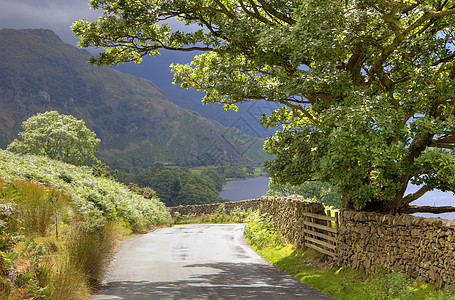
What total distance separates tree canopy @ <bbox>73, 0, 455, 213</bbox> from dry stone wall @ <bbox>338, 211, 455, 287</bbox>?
723 millimetres

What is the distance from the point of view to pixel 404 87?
994 centimetres

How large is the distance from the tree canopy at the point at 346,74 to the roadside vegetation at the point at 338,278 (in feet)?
6.58

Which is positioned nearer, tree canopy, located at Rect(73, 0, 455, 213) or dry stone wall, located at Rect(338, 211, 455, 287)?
dry stone wall, located at Rect(338, 211, 455, 287)

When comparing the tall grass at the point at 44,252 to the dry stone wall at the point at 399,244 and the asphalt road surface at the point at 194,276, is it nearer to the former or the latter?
the asphalt road surface at the point at 194,276

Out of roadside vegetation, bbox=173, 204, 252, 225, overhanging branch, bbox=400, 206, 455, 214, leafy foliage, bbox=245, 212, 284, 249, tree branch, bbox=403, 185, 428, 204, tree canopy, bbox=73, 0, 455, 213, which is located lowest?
roadside vegetation, bbox=173, 204, 252, 225

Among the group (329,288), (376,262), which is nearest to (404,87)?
(376,262)

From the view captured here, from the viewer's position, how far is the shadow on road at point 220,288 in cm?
816

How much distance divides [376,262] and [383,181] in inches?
85.6

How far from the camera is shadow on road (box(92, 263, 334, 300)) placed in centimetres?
816

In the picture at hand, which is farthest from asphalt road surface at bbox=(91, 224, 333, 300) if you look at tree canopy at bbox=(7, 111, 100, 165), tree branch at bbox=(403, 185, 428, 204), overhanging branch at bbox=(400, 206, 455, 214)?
tree canopy at bbox=(7, 111, 100, 165)

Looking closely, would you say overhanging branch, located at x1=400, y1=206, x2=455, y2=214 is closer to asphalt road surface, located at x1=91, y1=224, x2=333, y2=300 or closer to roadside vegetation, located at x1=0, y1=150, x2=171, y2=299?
asphalt road surface, located at x1=91, y1=224, x2=333, y2=300

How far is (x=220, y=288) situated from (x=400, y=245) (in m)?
4.36

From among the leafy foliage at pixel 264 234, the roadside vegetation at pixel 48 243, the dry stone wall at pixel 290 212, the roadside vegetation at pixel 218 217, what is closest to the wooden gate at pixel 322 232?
the dry stone wall at pixel 290 212

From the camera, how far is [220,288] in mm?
9008
